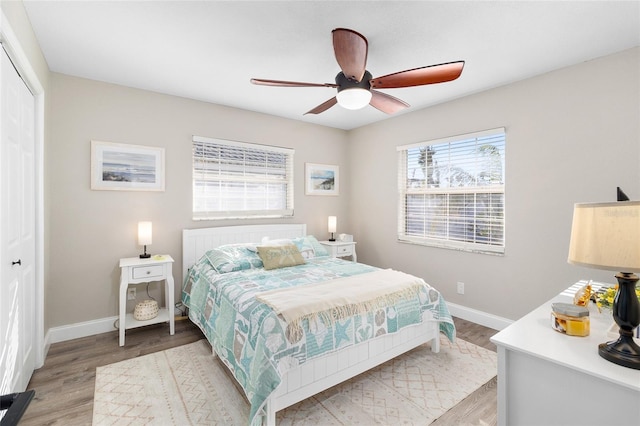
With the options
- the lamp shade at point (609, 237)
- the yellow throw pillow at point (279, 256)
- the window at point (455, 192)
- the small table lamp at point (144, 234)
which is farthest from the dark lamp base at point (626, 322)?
the small table lamp at point (144, 234)

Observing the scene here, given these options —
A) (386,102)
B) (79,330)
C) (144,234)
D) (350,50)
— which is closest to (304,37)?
(350,50)

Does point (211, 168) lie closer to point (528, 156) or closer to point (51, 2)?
point (51, 2)

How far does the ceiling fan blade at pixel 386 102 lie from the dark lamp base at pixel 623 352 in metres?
2.07

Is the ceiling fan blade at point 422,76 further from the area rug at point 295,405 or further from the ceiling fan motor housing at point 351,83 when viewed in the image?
the area rug at point 295,405

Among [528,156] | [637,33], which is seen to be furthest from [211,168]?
[637,33]

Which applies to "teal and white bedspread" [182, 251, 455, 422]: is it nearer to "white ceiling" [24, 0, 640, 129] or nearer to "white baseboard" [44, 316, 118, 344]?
"white baseboard" [44, 316, 118, 344]

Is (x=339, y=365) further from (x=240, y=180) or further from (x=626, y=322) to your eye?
(x=240, y=180)

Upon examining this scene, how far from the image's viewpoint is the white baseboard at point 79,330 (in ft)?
9.59

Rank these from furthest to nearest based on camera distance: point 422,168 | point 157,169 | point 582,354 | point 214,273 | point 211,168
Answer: point 422,168
point 211,168
point 157,169
point 214,273
point 582,354

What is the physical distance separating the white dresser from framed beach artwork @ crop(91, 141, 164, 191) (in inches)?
140

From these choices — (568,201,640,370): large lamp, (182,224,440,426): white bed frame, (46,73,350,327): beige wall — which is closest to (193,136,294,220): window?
(46,73,350,327): beige wall

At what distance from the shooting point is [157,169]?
11.3ft

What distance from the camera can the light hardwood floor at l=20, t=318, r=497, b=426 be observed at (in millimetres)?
1934

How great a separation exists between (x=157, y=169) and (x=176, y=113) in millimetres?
714
